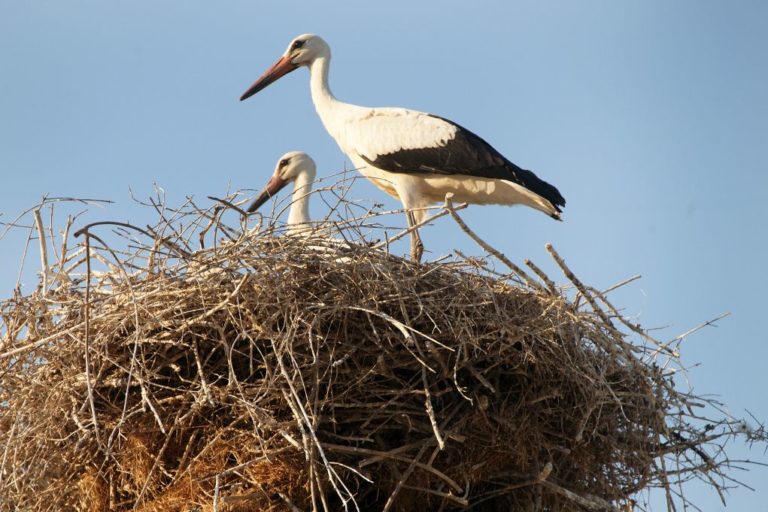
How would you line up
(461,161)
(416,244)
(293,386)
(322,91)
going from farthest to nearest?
(322,91)
(461,161)
(416,244)
(293,386)

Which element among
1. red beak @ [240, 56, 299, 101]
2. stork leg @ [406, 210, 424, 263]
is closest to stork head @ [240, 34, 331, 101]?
red beak @ [240, 56, 299, 101]

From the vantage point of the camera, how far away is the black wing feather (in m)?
7.41

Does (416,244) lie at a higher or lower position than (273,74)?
lower

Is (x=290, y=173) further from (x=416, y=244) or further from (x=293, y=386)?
(x=293, y=386)

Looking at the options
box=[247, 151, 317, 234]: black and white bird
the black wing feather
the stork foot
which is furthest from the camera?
box=[247, 151, 317, 234]: black and white bird

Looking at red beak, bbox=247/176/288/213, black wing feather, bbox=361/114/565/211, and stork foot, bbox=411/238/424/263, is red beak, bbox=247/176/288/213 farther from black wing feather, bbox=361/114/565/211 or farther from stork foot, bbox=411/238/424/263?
stork foot, bbox=411/238/424/263

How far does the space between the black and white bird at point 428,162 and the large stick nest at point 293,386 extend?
2.27 meters

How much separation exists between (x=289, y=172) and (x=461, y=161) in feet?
3.43

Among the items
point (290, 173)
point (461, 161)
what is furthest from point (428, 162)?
point (290, 173)

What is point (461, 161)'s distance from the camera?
24.8 ft

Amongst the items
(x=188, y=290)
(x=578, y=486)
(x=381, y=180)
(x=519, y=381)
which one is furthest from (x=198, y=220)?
(x=381, y=180)

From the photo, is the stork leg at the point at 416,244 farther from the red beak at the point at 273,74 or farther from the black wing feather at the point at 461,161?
the red beak at the point at 273,74

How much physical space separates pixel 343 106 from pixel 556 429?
3445 millimetres

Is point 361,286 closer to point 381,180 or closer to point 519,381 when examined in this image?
point 519,381
